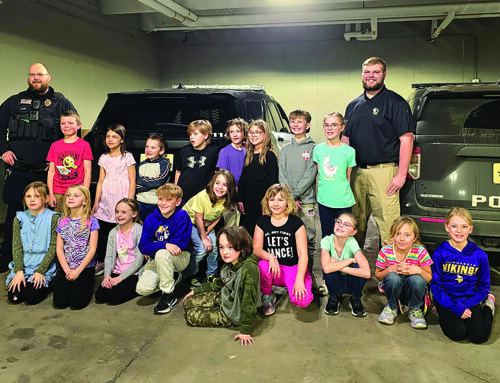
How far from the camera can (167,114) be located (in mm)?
4055

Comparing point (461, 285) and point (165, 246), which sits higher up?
point (165, 246)

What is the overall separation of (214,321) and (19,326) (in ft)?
4.55

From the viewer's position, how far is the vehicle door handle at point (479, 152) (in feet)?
10.7

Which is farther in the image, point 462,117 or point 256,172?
point 256,172

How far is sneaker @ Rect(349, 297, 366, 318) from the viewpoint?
3090 millimetres

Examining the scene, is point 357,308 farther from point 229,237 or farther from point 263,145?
point 263,145

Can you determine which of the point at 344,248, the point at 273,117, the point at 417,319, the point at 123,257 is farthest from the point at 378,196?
the point at 123,257

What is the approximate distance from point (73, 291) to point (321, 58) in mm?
9368

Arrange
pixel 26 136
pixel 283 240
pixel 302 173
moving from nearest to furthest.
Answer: pixel 283 240
pixel 302 173
pixel 26 136

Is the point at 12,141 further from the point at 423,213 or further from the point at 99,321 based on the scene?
the point at 423,213

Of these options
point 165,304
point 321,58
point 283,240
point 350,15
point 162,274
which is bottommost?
point 165,304

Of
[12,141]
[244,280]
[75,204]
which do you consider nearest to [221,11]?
[12,141]

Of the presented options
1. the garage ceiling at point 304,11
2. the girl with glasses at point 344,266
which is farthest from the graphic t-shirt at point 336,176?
the garage ceiling at point 304,11

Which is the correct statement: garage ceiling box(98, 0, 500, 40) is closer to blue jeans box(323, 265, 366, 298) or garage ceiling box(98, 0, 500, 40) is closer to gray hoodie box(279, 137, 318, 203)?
gray hoodie box(279, 137, 318, 203)
